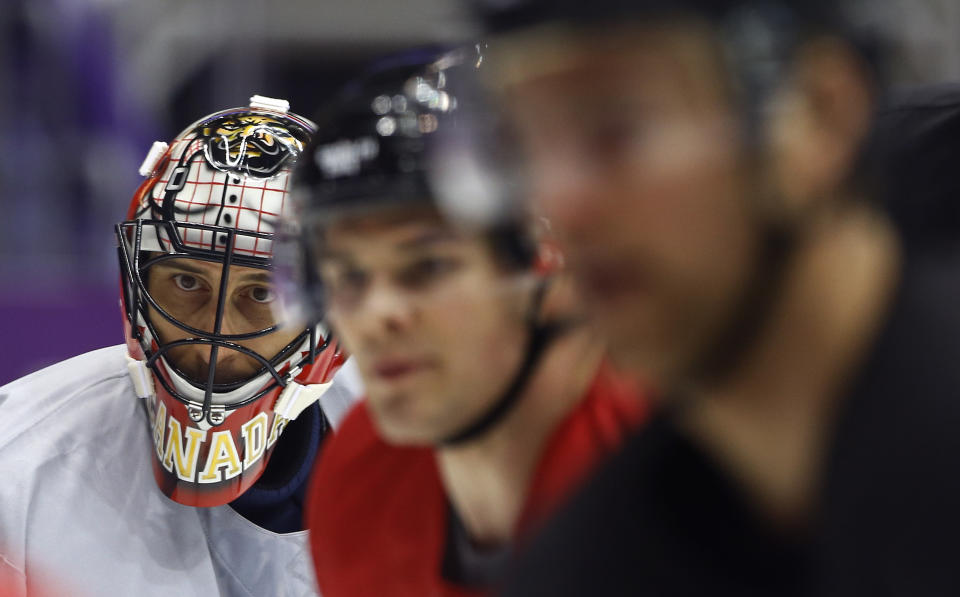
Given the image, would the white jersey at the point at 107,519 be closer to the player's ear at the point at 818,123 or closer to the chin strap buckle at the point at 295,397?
the chin strap buckle at the point at 295,397

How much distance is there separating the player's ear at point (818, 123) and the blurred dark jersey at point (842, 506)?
0.05m

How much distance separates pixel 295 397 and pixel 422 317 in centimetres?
82

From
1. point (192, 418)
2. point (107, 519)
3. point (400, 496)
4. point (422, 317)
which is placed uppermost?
point (422, 317)

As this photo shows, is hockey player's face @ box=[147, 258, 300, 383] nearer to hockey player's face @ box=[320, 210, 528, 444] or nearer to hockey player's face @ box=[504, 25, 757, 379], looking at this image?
hockey player's face @ box=[320, 210, 528, 444]

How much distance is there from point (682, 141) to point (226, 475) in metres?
1.27

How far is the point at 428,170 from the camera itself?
2.95 ft

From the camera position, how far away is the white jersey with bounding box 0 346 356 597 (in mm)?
1630

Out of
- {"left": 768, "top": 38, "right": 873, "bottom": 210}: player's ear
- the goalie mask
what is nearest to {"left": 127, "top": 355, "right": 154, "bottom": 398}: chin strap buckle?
the goalie mask

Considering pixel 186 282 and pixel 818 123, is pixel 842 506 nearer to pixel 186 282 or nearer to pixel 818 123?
pixel 818 123

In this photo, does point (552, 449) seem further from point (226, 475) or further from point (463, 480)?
point (226, 475)

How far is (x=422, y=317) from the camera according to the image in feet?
2.91

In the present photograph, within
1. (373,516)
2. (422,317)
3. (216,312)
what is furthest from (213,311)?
(422,317)

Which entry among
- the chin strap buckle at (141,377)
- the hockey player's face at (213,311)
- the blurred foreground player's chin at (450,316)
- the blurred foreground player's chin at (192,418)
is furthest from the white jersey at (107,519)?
the blurred foreground player's chin at (450,316)

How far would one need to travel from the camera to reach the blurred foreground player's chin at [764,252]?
1.66 feet
